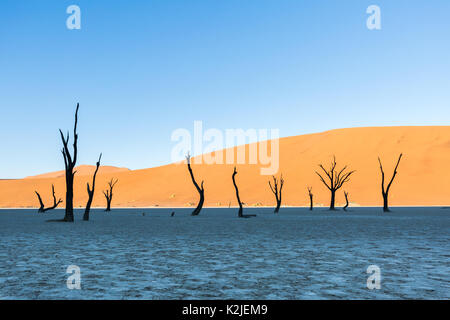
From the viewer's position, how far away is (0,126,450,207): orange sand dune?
97625 millimetres

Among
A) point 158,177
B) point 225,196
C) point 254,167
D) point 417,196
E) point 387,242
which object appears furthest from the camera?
point 158,177

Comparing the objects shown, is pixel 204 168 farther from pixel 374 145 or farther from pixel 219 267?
pixel 219 267

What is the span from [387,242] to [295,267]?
7.95m

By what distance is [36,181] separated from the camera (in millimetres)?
147875

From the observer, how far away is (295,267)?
39.6 feet

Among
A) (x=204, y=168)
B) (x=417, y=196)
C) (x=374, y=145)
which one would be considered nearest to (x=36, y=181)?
(x=204, y=168)

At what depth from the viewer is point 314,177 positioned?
10838 centimetres

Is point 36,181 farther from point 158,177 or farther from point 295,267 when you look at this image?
point 295,267

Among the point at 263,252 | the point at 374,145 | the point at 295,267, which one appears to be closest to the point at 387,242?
the point at 263,252

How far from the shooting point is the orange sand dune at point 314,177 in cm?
9762
